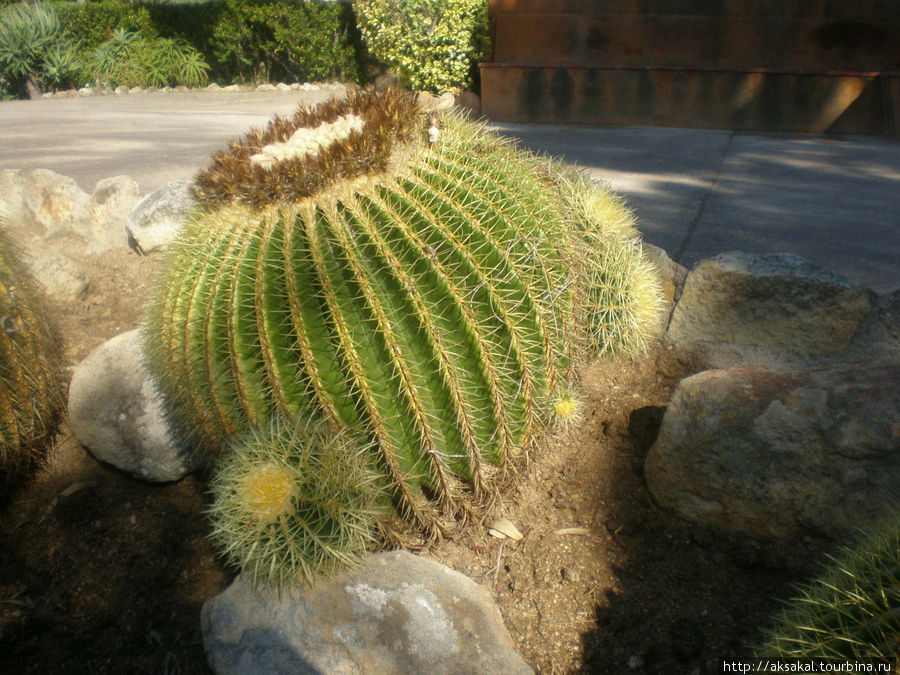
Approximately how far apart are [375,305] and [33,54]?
59.3ft

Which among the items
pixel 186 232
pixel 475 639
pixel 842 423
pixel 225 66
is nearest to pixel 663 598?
pixel 475 639

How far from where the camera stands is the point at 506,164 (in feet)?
7.93

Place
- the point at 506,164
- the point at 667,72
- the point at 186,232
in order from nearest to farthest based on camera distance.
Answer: the point at 186,232, the point at 506,164, the point at 667,72

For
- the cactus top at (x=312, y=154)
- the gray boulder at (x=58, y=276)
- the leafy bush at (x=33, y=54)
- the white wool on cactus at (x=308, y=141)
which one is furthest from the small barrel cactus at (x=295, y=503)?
the leafy bush at (x=33, y=54)

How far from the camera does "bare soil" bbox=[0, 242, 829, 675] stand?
Result: 1.88 metres

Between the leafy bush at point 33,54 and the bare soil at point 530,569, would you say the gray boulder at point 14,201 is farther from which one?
the leafy bush at point 33,54

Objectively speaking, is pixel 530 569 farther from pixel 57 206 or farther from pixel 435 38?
pixel 435 38

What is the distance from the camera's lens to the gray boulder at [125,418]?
2.51 meters

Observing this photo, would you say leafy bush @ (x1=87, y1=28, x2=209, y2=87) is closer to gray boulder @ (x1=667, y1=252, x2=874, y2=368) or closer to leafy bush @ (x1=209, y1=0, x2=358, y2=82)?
leafy bush @ (x1=209, y1=0, x2=358, y2=82)

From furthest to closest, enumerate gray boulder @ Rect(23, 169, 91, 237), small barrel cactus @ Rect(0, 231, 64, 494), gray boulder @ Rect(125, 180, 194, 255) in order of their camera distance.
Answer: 1. gray boulder @ Rect(23, 169, 91, 237)
2. gray boulder @ Rect(125, 180, 194, 255)
3. small barrel cactus @ Rect(0, 231, 64, 494)

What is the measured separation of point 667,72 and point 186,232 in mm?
8185

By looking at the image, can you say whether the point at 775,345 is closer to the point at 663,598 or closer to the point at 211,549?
the point at 663,598

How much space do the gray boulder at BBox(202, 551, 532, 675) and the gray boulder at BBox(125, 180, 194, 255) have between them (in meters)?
2.79

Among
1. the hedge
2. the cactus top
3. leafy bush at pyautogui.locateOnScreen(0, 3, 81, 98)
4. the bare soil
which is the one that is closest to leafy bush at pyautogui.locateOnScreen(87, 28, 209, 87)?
the hedge
